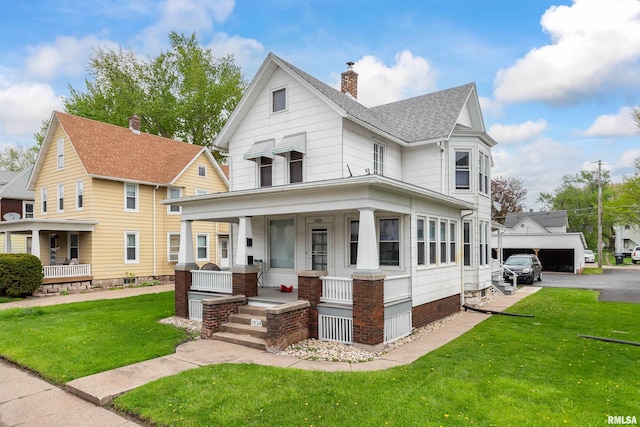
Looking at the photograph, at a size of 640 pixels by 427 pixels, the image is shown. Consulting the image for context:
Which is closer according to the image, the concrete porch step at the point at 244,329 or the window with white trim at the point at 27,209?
the concrete porch step at the point at 244,329

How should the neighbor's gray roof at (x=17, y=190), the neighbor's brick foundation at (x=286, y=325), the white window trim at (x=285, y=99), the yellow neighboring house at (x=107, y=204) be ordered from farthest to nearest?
the neighbor's gray roof at (x=17, y=190)
the yellow neighboring house at (x=107, y=204)
the white window trim at (x=285, y=99)
the neighbor's brick foundation at (x=286, y=325)

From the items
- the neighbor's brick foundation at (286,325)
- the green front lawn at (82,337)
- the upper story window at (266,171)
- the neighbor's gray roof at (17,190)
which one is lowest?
the green front lawn at (82,337)

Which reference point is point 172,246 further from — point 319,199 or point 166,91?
point 166,91

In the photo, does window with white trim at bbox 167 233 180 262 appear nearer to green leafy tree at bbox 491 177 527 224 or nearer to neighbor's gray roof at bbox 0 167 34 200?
neighbor's gray roof at bbox 0 167 34 200

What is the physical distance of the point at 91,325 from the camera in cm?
1016

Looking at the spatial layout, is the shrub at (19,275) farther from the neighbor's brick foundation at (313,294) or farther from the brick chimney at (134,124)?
the neighbor's brick foundation at (313,294)

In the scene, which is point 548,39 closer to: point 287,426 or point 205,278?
point 205,278

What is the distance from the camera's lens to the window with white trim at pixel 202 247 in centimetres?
2377

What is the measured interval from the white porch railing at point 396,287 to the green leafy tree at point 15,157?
48098 millimetres

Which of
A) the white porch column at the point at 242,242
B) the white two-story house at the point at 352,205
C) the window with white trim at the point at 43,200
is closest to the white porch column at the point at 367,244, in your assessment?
the white two-story house at the point at 352,205

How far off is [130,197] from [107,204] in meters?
1.35

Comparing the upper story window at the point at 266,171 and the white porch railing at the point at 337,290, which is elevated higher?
the upper story window at the point at 266,171

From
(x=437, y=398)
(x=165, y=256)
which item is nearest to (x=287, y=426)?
(x=437, y=398)

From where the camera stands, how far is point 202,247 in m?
24.0
